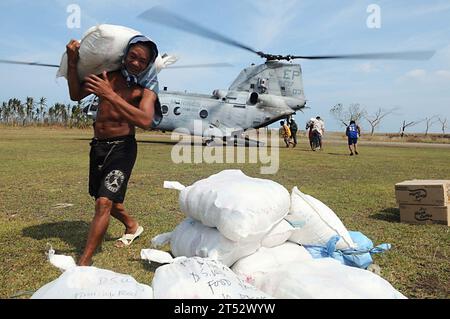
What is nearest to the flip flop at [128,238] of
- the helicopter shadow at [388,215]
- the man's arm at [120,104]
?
the man's arm at [120,104]

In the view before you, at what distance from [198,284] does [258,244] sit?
1115 millimetres

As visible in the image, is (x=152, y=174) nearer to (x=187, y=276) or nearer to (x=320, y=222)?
(x=320, y=222)

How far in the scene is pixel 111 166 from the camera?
358 centimetres

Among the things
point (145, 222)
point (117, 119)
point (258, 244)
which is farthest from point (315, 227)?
point (145, 222)

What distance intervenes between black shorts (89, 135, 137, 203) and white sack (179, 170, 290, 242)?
0.66 m

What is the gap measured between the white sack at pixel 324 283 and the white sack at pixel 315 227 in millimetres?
892

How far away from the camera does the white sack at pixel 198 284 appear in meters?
Answer: 1.93

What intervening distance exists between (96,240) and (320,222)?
5.94 ft

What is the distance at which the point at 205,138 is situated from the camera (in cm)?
2191

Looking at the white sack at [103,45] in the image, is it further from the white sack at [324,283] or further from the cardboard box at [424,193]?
the cardboard box at [424,193]

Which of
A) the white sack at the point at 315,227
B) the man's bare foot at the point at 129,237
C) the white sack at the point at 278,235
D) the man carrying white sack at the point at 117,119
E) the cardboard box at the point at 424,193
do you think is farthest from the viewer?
the cardboard box at the point at 424,193

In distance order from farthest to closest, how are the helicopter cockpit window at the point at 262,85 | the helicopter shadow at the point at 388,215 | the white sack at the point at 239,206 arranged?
1. the helicopter cockpit window at the point at 262,85
2. the helicopter shadow at the point at 388,215
3. the white sack at the point at 239,206

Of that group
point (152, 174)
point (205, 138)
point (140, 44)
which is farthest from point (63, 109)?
point (140, 44)
